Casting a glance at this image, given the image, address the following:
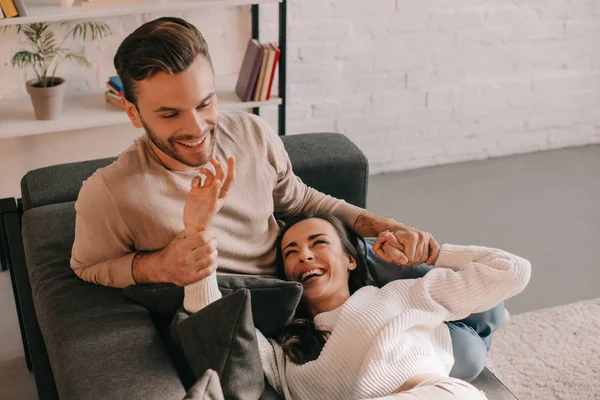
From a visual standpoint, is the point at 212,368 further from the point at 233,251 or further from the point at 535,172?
the point at 535,172

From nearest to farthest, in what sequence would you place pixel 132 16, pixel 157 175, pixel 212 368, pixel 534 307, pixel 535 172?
1. pixel 212 368
2. pixel 157 175
3. pixel 534 307
4. pixel 132 16
5. pixel 535 172

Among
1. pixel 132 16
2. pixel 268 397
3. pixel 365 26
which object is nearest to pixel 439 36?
Result: pixel 365 26

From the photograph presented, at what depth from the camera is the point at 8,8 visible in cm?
267

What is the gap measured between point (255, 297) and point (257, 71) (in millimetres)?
1465

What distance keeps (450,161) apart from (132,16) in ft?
5.53

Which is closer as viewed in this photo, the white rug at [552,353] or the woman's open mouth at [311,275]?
the woman's open mouth at [311,275]

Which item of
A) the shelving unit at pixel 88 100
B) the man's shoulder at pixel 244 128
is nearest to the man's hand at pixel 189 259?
the man's shoulder at pixel 244 128

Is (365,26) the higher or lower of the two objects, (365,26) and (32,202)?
the higher

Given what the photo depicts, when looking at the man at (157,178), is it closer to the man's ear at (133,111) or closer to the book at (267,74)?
the man's ear at (133,111)

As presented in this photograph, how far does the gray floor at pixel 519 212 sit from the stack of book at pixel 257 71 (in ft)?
2.41

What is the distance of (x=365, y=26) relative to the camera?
137 inches

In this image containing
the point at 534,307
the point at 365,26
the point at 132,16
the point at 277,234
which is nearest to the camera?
the point at 277,234

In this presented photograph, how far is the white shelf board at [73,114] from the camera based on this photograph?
2.85m

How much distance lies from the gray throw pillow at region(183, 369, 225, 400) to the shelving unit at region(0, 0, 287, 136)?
1.73 m
